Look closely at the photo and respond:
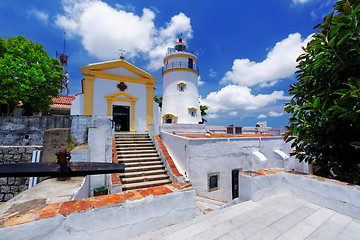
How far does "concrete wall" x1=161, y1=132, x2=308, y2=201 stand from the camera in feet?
25.6

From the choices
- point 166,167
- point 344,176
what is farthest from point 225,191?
point 344,176

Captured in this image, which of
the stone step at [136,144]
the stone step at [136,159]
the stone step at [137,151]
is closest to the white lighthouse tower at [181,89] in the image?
the stone step at [136,144]

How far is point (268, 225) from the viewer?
231cm

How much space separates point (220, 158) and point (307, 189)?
543 cm

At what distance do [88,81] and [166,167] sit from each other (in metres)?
9.23

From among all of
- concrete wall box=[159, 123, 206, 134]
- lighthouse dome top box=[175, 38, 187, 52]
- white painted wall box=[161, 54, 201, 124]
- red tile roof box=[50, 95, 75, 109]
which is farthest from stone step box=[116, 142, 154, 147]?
lighthouse dome top box=[175, 38, 187, 52]

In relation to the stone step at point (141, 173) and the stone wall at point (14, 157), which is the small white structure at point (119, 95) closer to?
the stone wall at point (14, 157)

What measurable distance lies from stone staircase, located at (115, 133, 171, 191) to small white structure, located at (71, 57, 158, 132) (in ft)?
11.4

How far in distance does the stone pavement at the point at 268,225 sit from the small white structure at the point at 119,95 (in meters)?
11.5

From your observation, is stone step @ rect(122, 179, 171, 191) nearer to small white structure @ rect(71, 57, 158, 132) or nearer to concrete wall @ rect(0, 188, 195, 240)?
concrete wall @ rect(0, 188, 195, 240)

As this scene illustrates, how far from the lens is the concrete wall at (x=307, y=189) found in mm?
2613

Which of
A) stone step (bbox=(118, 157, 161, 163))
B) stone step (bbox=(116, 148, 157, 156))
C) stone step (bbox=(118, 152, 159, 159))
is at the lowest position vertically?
stone step (bbox=(118, 157, 161, 163))

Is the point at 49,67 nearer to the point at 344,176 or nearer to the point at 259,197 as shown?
the point at 259,197

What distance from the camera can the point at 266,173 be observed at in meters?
3.39
